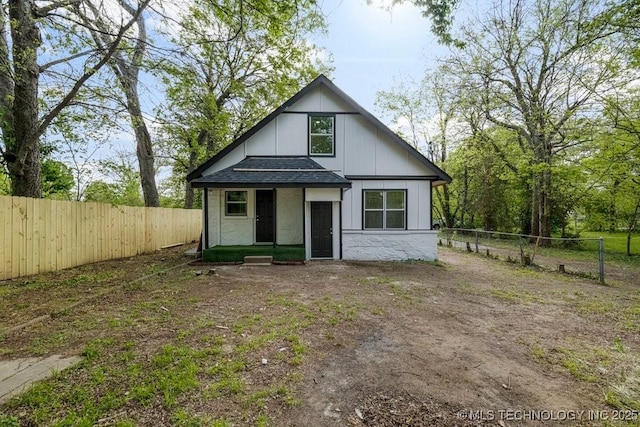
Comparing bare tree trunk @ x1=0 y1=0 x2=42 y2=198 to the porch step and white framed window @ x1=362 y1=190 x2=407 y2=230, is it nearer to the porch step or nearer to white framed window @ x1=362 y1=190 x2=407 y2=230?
the porch step

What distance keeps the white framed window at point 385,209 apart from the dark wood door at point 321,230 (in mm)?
1481

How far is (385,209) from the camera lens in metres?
11.1

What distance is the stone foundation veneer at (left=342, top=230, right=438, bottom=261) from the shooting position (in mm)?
10906

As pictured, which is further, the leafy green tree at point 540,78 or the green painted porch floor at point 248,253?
the leafy green tree at point 540,78

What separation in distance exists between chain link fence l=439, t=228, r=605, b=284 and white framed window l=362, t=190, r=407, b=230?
12.8 ft

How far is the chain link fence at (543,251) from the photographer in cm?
945

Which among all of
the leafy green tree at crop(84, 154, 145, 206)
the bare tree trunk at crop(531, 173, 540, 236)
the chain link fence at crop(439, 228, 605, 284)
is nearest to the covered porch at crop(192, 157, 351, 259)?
the leafy green tree at crop(84, 154, 145, 206)

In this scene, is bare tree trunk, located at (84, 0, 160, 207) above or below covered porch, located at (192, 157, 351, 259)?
above

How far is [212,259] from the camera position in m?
9.77

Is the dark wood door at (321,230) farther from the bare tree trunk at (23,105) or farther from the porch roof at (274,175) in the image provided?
the bare tree trunk at (23,105)

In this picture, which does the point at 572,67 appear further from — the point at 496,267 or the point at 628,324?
the point at 628,324

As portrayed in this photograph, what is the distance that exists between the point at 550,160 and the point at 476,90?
19.2 ft

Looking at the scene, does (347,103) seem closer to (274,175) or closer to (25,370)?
(274,175)

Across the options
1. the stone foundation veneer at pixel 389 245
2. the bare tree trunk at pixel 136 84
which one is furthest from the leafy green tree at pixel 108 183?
the stone foundation veneer at pixel 389 245
